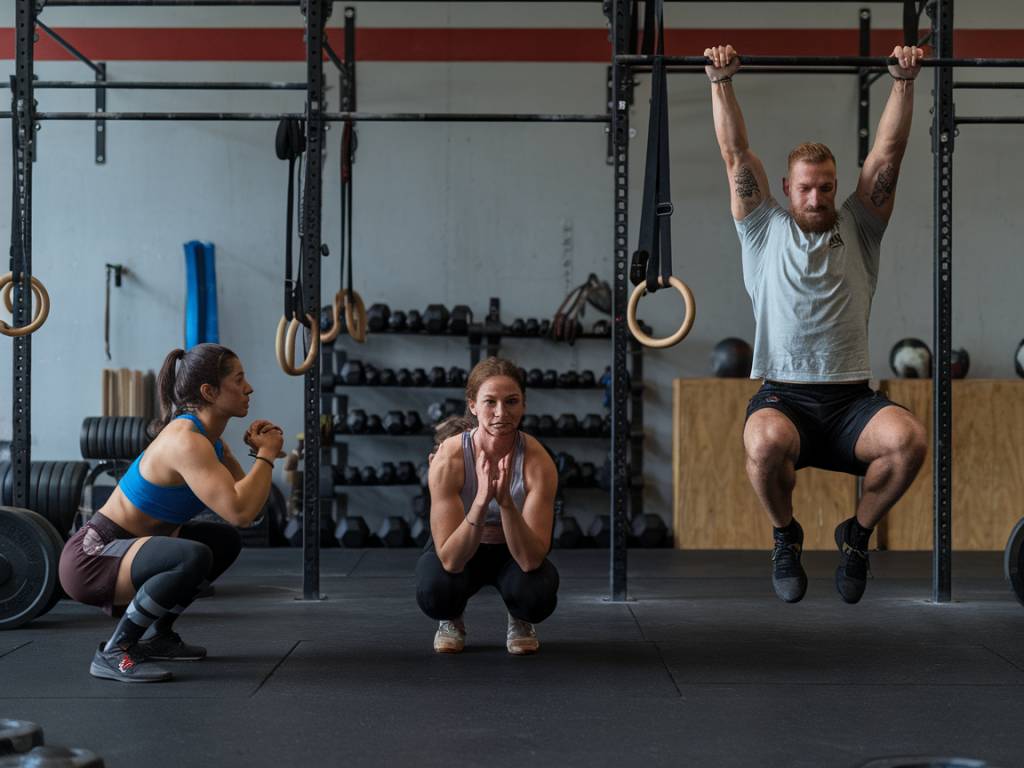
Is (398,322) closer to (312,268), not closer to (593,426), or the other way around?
(593,426)

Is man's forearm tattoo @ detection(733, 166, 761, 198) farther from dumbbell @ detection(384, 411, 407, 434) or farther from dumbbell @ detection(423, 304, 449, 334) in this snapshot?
dumbbell @ detection(384, 411, 407, 434)

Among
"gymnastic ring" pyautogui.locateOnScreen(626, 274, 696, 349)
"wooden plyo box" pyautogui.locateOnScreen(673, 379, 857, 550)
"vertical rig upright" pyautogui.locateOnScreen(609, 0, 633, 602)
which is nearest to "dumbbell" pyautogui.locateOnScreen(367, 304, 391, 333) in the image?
"wooden plyo box" pyautogui.locateOnScreen(673, 379, 857, 550)

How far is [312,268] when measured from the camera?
441cm

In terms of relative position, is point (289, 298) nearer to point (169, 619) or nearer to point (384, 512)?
point (169, 619)

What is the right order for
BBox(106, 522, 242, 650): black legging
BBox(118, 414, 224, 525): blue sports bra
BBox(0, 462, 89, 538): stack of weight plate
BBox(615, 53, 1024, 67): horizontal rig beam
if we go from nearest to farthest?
1. BBox(106, 522, 242, 650): black legging
2. BBox(118, 414, 224, 525): blue sports bra
3. BBox(615, 53, 1024, 67): horizontal rig beam
4. BBox(0, 462, 89, 538): stack of weight plate

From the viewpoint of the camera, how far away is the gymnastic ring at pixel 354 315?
203 inches

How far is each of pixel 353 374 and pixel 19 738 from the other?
13.8ft

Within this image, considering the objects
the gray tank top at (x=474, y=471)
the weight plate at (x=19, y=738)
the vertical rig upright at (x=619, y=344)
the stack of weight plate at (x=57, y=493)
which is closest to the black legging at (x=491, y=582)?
the gray tank top at (x=474, y=471)

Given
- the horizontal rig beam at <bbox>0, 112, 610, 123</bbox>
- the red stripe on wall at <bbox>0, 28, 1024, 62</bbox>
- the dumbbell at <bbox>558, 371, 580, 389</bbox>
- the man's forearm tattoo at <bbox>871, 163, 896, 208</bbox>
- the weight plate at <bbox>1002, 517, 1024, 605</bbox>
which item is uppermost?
the red stripe on wall at <bbox>0, 28, 1024, 62</bbox>

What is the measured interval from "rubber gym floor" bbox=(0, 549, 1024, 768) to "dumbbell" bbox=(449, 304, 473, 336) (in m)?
2.08

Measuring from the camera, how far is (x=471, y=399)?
3.14 meters

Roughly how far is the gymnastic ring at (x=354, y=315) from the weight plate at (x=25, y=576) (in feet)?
5.84

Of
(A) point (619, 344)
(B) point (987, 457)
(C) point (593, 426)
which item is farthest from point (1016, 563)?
(C) point (593, 426)

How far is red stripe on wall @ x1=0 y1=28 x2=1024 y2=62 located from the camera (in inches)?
267
